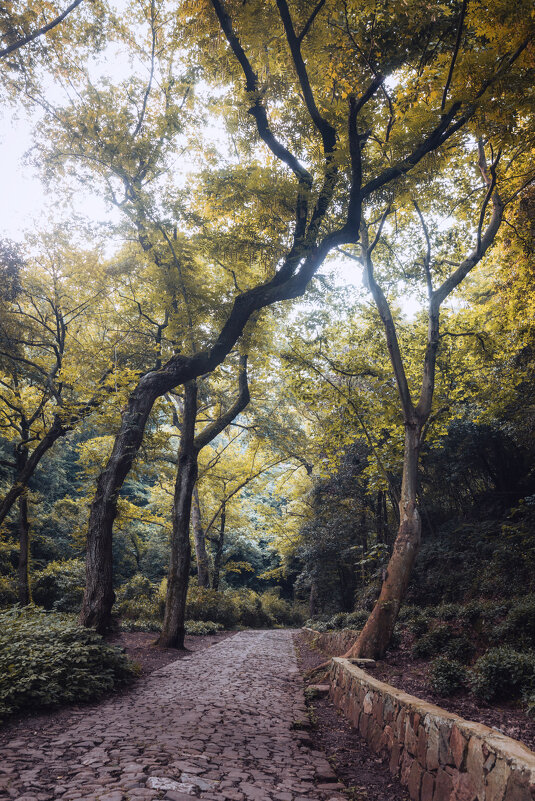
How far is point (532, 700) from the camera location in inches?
150

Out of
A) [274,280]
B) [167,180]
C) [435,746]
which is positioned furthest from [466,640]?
[167,180]

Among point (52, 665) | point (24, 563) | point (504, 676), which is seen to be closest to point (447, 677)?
point (504, 676)

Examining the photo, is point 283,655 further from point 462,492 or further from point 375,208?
point 375,208

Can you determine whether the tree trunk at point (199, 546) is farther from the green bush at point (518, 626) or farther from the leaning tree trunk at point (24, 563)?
the green bush at point (518, 626)

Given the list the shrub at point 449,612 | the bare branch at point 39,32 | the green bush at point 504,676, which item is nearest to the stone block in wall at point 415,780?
the green bush at point 504,676

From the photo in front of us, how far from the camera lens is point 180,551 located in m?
8.97

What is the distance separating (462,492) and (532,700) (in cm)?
985

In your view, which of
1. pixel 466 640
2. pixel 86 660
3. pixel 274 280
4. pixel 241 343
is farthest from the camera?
pixel 241 343

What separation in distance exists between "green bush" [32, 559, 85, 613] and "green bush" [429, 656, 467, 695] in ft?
37.2

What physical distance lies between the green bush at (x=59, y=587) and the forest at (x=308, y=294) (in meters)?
0.07

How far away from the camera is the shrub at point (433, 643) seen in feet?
20.4

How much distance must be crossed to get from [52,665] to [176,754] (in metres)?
2.25

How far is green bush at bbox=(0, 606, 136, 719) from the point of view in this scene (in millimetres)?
4027

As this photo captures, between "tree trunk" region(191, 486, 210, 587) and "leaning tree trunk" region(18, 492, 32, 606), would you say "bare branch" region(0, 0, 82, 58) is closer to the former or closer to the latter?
"leaning tree trunk" region(18, 492, 32, 606)
